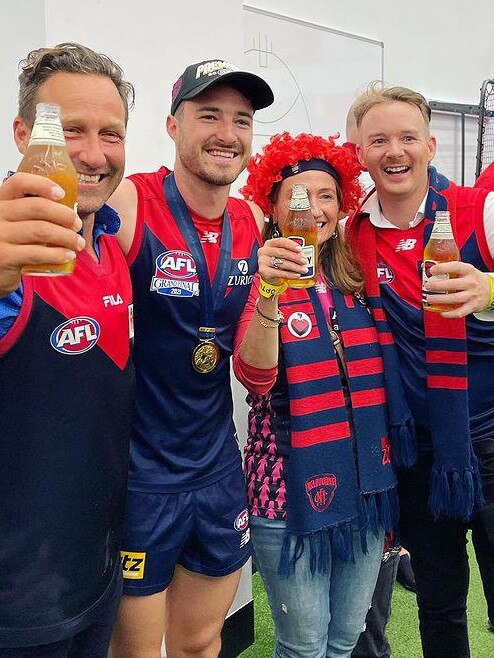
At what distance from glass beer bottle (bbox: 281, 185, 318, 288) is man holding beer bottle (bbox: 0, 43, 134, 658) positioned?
0.44 m

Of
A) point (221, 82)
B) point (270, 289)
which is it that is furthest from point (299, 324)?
point (221, 82)

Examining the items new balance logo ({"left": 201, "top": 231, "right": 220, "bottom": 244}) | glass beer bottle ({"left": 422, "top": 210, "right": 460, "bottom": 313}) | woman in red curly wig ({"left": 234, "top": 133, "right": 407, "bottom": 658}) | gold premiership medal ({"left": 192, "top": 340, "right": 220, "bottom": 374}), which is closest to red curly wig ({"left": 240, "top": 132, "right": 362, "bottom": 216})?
woman in red curly wig ({"left": 234, "top": 133, "right": 407, "bottom": 658})

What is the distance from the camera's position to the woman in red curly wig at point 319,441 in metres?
1.81

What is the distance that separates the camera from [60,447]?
4.10 feet

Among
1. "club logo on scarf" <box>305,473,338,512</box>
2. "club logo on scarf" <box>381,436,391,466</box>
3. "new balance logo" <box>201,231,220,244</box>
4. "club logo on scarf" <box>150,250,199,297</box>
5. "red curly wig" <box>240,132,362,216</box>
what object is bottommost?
"club logo on scarf" <box>305,473,338,512</box>

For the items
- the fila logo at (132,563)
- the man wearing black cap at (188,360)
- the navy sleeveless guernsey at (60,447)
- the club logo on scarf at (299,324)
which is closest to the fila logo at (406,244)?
the club logo on scarf at (299,324)

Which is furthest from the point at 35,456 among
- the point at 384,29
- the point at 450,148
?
the point at 450,148

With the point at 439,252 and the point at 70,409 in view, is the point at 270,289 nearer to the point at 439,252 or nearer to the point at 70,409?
the point at 439,252

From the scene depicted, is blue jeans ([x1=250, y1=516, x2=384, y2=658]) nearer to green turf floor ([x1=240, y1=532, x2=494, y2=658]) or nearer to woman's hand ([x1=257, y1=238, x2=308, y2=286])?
woman's hand ([x1=257, y1=238, x2=308, y2=286])

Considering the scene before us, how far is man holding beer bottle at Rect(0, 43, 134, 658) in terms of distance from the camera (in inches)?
47.2

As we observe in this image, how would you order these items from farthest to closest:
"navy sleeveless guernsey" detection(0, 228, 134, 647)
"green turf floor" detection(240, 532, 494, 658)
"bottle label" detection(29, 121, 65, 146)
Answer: "green turf floor" detection(240, 532, 494, 658)
"navy sleeveless guernsey" detection(0, 228, 134, 647)
"bottle label" detection(29, 121, 65, 146)

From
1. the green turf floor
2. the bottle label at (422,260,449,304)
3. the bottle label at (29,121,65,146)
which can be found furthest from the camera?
the green turf floor

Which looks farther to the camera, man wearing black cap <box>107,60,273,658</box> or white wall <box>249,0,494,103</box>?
white wall <box>249,0,494,103</box>

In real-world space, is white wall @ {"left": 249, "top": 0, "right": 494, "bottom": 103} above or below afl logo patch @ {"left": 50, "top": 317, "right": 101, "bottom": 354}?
above
